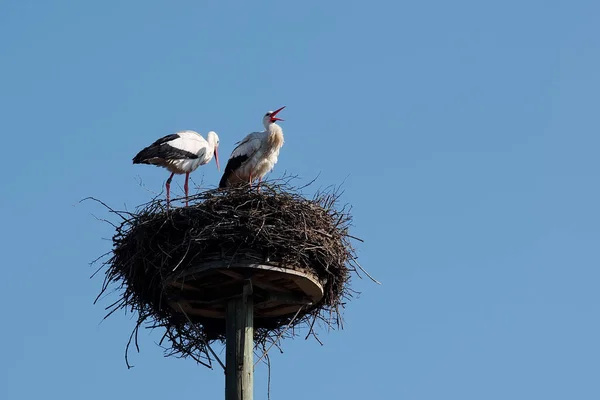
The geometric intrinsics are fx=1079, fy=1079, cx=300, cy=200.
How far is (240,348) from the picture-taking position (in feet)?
33.2

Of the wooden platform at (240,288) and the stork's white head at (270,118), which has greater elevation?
the stork's white head at (270,118)

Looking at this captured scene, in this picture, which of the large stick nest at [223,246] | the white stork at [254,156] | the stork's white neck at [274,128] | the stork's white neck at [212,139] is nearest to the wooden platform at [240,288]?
the large stick nest at [223,246]

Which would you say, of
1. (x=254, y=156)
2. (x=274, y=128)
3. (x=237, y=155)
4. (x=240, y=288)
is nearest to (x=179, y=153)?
(x=237, y=155)

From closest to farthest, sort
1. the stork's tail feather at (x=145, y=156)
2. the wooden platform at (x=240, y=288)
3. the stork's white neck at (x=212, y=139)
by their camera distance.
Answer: the wooden platform at (x=240, y=288)
the stork's tail feather at (x=145, y=156)
the stork's white neck at (x=212, y=139)

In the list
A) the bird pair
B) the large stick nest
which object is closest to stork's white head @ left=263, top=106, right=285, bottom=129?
the bird pair

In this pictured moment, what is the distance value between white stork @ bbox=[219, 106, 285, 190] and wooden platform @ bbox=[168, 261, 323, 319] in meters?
3.74

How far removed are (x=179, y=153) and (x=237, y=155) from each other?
2.67 ft

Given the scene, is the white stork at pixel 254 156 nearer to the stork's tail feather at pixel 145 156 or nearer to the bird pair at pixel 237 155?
the bird pair at pixel 237 155

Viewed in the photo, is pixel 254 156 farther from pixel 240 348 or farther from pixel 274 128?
pixel 240 348

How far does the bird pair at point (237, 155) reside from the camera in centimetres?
1446

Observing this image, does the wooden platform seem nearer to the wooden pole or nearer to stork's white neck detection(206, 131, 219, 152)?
the wooden pole

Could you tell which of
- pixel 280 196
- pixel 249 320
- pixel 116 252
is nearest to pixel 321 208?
pixel 280 196

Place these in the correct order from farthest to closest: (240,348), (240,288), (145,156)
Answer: (145,156)
(240,288)
(240,348)

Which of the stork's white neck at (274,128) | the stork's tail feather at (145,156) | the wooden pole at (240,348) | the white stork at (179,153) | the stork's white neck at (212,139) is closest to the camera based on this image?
the wooden pole at (240,348)
